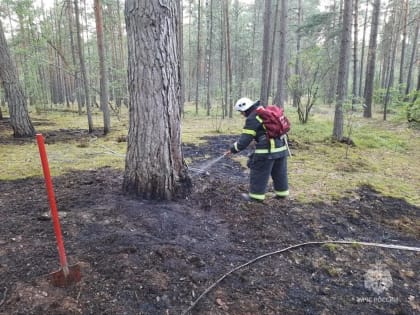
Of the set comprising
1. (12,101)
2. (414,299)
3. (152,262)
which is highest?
(12,101)

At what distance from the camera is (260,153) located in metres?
4.14

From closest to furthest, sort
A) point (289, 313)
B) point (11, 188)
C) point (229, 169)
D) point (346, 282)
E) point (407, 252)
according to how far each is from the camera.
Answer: point (289, 313)
point (346, 282)
point (407, 252)
point (11, 188)
point (229, 169)

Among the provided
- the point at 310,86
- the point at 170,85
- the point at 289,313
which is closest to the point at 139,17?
the point at 170,85

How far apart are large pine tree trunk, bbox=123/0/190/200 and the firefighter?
1.01 m

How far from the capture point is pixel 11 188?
4.36m

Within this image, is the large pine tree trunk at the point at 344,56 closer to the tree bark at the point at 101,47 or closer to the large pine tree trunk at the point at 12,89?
the tree bark at the point at 101,47

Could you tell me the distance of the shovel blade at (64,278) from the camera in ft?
7.17

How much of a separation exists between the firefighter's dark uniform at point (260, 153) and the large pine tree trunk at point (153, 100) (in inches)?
41.6

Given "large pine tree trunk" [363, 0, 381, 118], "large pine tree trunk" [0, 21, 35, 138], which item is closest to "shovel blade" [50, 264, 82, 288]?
"large pine tree trunk" [0, 21, 35, 138]

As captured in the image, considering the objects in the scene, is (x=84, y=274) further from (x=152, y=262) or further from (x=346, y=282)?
(x=346, y=282)

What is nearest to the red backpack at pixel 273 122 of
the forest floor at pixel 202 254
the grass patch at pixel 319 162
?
the forest floor at pixel 202 254

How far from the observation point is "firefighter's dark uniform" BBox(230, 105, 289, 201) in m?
4.07

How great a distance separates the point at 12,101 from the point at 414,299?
10.0m

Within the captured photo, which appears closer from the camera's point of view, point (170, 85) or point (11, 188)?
point (170, 85)
